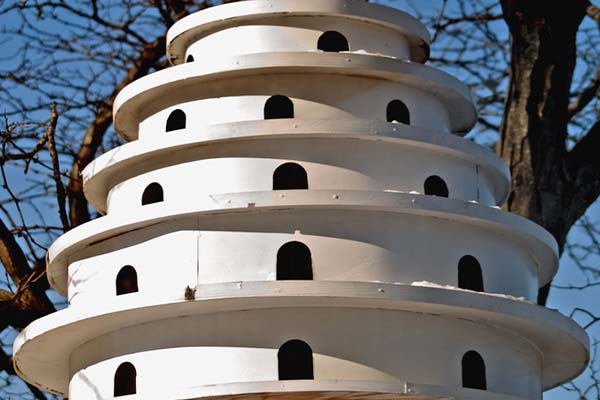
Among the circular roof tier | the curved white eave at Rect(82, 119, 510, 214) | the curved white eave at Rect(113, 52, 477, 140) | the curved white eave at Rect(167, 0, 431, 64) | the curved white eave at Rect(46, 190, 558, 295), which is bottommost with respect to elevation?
the circular roof tier

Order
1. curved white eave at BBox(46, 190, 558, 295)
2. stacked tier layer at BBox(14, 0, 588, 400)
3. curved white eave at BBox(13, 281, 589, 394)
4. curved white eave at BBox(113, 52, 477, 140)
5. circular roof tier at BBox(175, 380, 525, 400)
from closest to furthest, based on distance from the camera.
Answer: circular roof tier at BBox(175, 380, 525, 400) → curved white eave at BBox(13, 281, 589, 394) → stacked tier layer at BBox(14, 0, 588, 400) → curved white eave at BBox(46, 190, 558, 295) → curved white eave at BBox(113, 52, 477, 140)

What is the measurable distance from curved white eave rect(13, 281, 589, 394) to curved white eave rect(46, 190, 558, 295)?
49 cm

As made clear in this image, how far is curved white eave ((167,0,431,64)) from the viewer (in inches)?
376

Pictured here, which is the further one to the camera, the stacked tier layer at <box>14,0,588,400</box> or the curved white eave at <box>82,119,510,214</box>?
the curved white eave at <box>82,119,510,214</box>

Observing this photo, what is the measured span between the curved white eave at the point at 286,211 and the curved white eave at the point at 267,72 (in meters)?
0.91

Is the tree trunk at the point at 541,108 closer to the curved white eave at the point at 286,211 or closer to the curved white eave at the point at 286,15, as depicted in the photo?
the curved white eave at the point at 286,15

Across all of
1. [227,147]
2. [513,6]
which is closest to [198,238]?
[227,147]

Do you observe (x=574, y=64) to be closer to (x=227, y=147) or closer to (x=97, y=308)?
(x=227, y=147)

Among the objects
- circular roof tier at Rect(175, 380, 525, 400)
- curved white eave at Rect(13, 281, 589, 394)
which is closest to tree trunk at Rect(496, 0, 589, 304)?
curved white eave at Rect(13, 281, 589, 394)

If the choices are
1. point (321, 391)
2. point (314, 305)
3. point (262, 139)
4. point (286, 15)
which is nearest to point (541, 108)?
point (286, 15)

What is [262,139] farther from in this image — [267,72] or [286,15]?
[286,15]

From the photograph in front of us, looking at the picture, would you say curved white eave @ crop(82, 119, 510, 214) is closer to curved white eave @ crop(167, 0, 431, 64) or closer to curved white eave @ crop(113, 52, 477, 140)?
curved white eave @ crop(113, 52, 477, 140)

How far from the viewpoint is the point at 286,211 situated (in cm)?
850

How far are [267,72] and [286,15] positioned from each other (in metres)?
0.57
